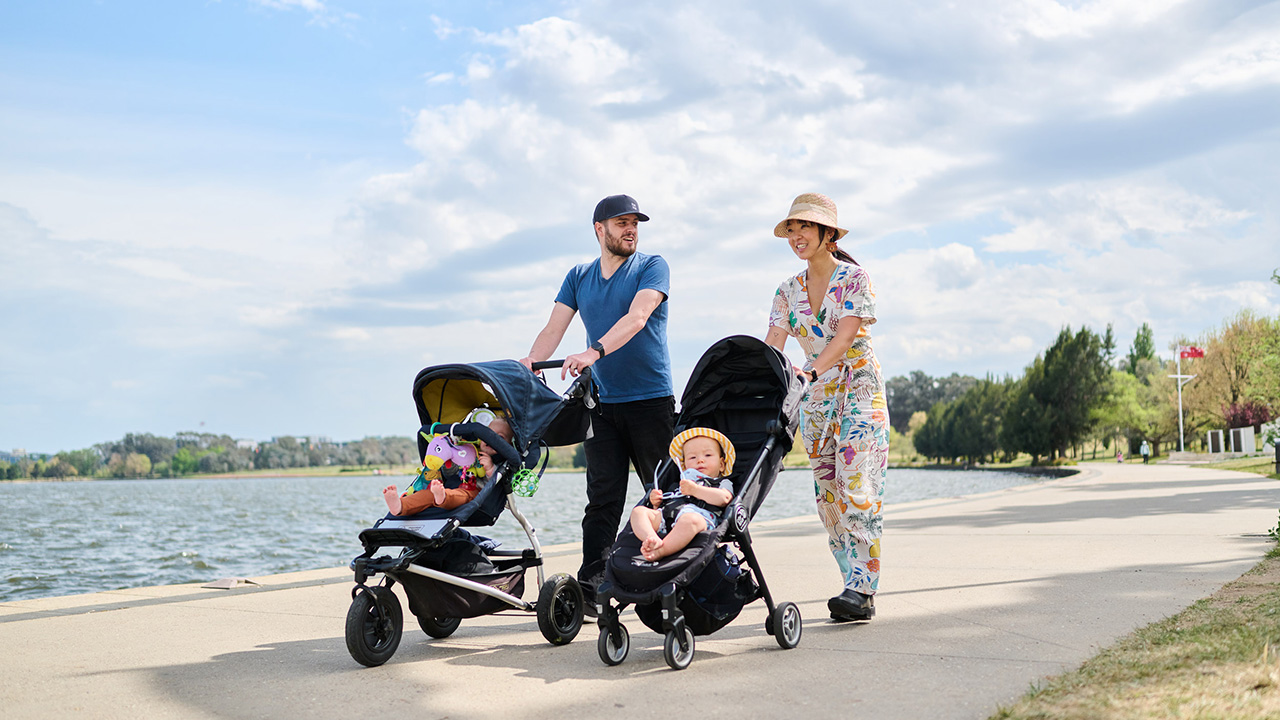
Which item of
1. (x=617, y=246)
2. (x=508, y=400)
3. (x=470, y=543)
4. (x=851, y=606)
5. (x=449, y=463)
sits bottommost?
(x=851, y=606)

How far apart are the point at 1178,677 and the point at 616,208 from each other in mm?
3377

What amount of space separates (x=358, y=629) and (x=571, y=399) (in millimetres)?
1579

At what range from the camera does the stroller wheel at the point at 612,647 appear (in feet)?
13.5

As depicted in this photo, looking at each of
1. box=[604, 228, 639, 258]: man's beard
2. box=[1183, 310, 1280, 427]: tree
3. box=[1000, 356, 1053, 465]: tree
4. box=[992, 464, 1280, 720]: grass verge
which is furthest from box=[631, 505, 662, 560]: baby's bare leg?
box=[1000, 356, 1053, 465]: tree

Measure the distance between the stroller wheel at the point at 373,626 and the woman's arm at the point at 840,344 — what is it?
7.66ft

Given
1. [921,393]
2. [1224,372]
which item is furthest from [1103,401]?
[921,393]

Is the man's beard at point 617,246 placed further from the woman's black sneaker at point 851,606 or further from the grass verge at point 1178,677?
the grass verge at point 1178,677

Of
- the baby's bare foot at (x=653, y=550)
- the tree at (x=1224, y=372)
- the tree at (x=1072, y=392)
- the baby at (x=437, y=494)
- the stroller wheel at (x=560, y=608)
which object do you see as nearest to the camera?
the baby's bare foot at (x=653, y=550)

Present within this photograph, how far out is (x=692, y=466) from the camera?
450 centimetres

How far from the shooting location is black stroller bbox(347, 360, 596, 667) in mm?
4254

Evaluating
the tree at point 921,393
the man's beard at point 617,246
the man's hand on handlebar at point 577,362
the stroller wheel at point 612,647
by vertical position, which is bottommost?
the stroller wheel at point 612,647

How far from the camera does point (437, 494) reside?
178 inches

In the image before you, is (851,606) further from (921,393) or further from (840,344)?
(921,393)

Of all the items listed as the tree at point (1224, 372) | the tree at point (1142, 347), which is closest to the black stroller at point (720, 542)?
the tree at point (1224, 372)
